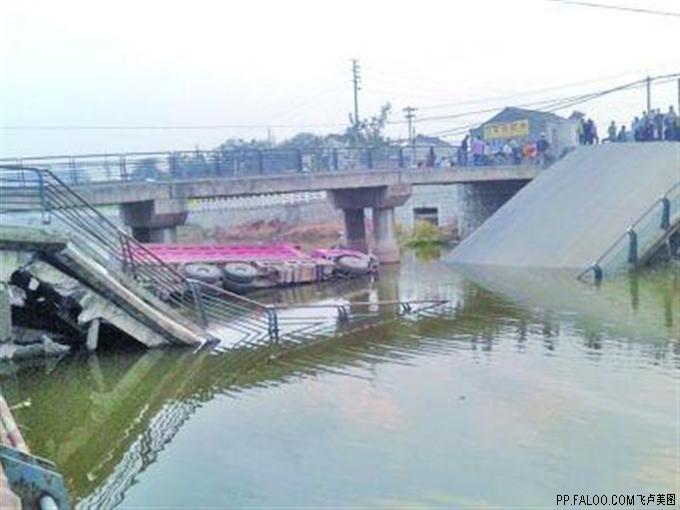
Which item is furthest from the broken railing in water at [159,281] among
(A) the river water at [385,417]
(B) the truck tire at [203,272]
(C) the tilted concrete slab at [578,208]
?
(C) the tilted concrete slab at [578,208]

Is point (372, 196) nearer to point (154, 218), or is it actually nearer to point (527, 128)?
point (154, 218)

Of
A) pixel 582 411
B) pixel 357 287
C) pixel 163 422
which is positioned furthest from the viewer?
pixel 357 287

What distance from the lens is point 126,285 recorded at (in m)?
12.8

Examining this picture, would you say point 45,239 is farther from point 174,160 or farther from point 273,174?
point 273,174

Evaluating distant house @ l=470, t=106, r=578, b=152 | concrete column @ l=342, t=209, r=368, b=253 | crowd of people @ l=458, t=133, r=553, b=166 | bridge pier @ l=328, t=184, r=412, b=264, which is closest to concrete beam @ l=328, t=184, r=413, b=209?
bridge pier @ l=328, t=184, r=412, b=264

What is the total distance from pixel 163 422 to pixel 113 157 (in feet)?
44.0

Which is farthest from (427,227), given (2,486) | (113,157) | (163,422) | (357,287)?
(2,486)

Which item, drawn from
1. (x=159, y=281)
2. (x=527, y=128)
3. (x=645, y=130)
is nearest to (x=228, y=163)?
(x=159, y=281)

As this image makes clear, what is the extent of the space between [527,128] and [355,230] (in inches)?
853

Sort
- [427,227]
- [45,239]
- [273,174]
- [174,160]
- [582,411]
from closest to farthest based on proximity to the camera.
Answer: [582,411] < [45,239] < [174,160] < [273,174] < [427,227]

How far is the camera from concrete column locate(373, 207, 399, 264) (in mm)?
27578

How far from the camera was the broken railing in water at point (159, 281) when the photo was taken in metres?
13.1

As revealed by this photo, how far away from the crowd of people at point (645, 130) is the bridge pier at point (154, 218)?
15.7m

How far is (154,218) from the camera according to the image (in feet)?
73.2
